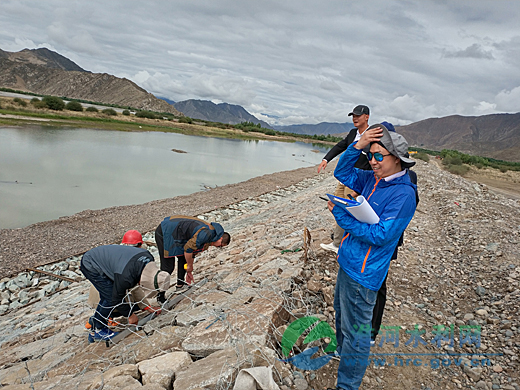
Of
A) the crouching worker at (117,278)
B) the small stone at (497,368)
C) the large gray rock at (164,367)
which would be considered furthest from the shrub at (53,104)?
the small stone at (497,368)

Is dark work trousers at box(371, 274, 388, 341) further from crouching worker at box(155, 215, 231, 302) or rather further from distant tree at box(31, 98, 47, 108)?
distant tree at box(31, 98, 47, 108)

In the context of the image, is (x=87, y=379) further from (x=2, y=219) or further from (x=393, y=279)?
(x=2, y=219)

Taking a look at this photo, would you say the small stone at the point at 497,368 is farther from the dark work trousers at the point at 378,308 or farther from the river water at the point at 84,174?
the river water at the point at 84,174

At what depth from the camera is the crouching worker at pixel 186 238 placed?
4152 millimetres

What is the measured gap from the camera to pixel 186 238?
430 centimetres

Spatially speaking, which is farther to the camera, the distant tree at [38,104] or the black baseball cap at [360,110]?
the distant tree at [38,104]

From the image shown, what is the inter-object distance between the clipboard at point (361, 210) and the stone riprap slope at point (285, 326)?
139 centimetres

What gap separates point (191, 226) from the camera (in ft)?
14.0

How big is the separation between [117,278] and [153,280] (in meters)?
0.43

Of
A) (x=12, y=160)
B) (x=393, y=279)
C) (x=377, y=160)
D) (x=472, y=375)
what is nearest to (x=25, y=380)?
(x=377, y=160)

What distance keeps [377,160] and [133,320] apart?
3.44 m

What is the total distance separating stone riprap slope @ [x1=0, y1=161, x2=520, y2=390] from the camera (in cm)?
254

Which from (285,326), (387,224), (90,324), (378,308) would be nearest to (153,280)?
(90,324)

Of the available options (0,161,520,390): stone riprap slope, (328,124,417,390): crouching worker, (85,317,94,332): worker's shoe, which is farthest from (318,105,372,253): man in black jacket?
(85,317,94,332): worker's shoe
